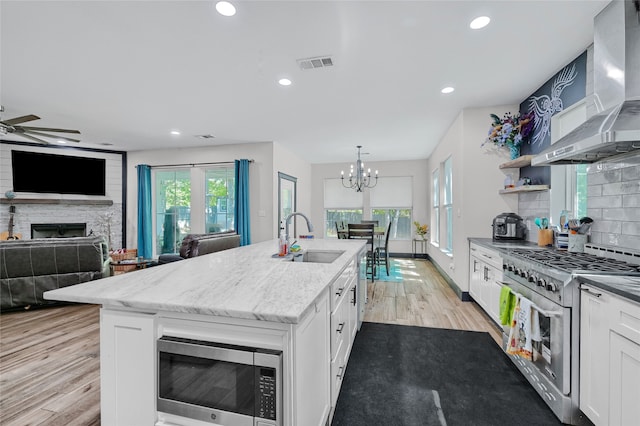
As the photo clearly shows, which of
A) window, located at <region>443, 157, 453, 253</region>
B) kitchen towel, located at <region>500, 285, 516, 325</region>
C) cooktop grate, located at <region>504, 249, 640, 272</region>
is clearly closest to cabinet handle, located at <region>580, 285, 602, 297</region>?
cooktop grate, located at <region>504, 249, 640, 272</region>

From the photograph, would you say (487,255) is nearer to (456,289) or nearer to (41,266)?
(456,289)

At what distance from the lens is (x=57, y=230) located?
588 centimetres

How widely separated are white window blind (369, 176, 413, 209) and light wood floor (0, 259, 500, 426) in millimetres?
3444

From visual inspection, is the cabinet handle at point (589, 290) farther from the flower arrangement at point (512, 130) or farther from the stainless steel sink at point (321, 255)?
the flower arrangement at point (512, 130)

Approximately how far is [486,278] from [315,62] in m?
2.89

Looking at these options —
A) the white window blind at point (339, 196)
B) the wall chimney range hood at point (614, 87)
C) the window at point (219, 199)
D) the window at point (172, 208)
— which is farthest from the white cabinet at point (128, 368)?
the white window blind at point (339, 196)

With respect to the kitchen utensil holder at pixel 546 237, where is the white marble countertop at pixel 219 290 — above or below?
below

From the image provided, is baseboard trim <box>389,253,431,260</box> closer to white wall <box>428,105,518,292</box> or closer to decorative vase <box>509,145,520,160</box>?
white wall <box>428,105,518,292</box>

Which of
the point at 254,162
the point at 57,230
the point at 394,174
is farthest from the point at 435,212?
the point at 57,230

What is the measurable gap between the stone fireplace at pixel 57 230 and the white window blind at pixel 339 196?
5.90 metres

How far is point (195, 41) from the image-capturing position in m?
2.35

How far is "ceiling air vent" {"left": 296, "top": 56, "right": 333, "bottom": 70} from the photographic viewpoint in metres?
2.61

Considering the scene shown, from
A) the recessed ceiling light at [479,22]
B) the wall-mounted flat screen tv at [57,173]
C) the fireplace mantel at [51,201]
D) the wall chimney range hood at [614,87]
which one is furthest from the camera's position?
the wall-mounted flat screen tv at [57,173]

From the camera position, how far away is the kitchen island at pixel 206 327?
1000mm
